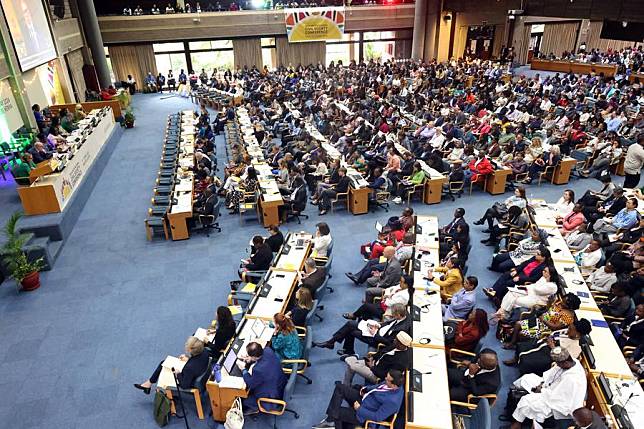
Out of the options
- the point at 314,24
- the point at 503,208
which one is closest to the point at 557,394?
the point at 503,208

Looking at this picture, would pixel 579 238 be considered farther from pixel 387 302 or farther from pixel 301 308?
pixel 301 308

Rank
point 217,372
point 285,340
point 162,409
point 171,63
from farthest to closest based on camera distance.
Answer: point 171,63, point 285,340, point 162,409, point 217,372

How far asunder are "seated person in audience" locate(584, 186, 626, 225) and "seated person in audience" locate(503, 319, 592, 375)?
14.3 feet

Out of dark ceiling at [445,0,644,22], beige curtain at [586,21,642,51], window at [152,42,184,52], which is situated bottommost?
beige curtain at [586,21,642,51]

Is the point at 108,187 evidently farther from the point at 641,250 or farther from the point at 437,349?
the point at 641,250

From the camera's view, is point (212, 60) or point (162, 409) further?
point (212, 60)

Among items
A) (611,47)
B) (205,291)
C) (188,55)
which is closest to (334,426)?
(205,291)

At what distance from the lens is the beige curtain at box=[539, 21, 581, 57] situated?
33.8m

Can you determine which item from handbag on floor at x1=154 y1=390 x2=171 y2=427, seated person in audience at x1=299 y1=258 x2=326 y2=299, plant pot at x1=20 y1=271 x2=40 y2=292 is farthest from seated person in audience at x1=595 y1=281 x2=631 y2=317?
plant pot at x1=20 y1=271 x2=40 y2=292

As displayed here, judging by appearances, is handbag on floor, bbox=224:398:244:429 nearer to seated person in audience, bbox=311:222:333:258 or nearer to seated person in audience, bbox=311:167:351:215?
seated person in audience, bbox=311:222:333:258

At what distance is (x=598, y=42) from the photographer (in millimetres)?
36000

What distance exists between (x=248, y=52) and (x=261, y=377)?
28076 millimetres

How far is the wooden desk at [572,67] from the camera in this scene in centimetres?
2502

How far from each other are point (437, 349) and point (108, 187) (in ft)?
38.5
